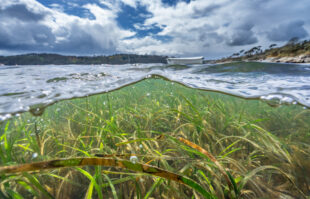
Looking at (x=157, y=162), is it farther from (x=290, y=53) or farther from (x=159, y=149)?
(x=290, y=53)

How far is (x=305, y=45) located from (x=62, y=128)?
10.6 m

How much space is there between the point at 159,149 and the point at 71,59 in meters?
11.8

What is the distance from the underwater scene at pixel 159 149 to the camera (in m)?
1.40

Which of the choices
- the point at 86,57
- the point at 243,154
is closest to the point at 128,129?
the point at 243,154

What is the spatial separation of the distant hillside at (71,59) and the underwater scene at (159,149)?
654cm

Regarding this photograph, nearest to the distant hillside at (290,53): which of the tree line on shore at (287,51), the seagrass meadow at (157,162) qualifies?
the tree line on shore at (287,51)

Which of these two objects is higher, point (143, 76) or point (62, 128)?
point (143, 76)

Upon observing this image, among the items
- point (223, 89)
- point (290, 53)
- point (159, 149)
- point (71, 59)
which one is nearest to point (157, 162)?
point (159, 149)

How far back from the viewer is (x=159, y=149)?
7.66ft

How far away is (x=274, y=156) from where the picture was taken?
7.10 ft

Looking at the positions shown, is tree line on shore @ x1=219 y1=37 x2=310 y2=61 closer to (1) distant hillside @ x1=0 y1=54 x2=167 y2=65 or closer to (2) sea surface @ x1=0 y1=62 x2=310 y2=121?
(2) sea surface @ x1=0 y1=62 x2=310 y2=121

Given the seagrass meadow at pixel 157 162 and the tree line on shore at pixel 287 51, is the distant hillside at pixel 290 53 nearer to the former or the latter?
the tree line on shore at pixel 287 51

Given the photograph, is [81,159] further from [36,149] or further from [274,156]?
[274,156]

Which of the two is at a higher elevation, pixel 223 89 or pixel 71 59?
pixel 71 59
